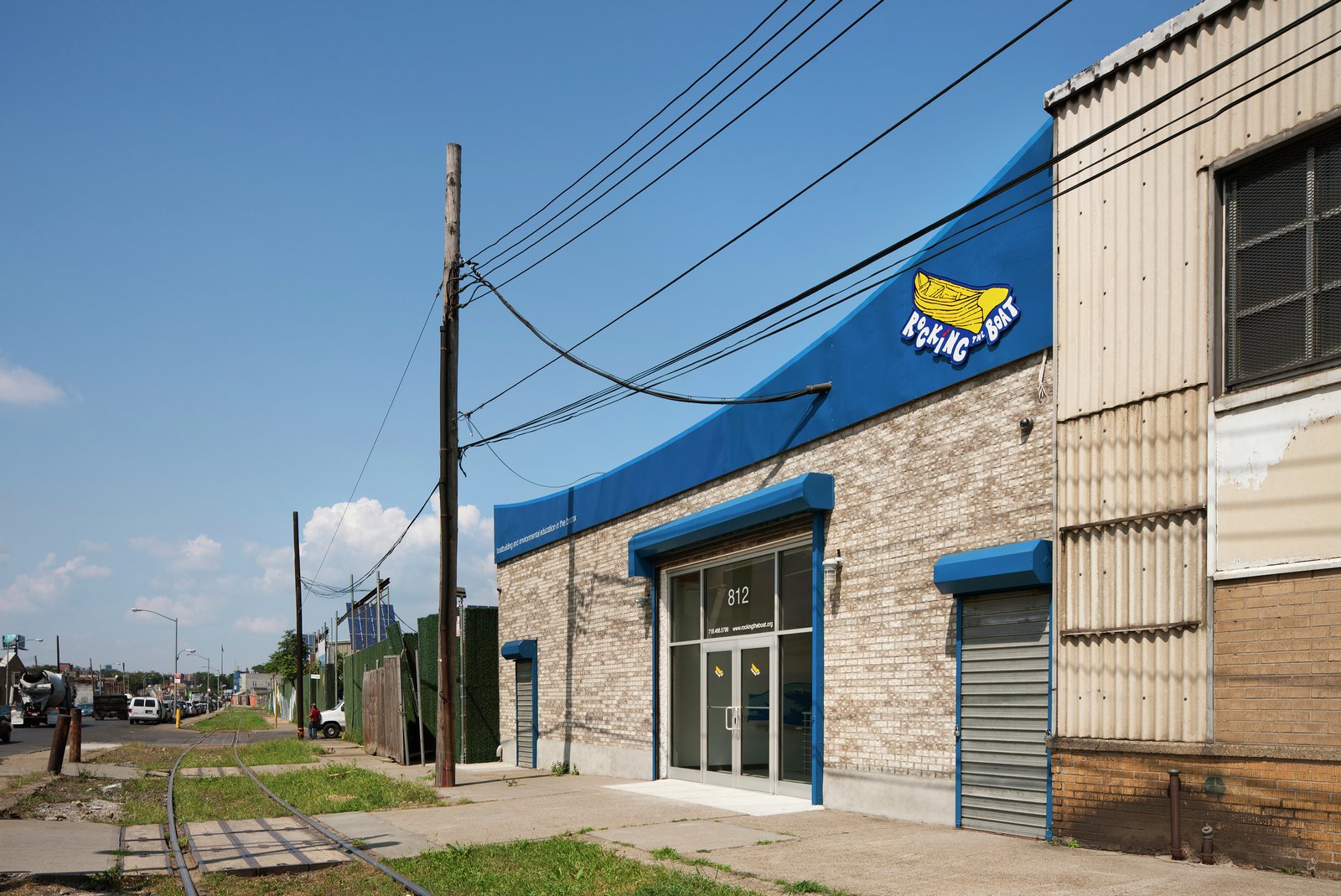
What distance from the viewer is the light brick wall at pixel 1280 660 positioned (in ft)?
29.2

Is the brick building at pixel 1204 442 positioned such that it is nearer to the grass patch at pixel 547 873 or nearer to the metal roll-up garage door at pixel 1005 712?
the metal roll-up garage door at pixel 1005 712

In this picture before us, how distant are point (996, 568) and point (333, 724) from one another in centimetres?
A: 3894

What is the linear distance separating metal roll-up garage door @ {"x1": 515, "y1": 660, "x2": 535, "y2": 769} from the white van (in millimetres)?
52007

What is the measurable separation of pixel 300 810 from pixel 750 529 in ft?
24.3

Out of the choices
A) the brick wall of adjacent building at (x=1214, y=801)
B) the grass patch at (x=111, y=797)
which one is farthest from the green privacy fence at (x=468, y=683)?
the brick wall of adjacent building at (x=1214, y=801)

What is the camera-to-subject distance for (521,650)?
25.2 m

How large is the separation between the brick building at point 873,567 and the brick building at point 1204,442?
0.63m

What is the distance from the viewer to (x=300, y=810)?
1599cm

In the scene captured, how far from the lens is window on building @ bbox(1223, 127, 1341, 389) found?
934cm

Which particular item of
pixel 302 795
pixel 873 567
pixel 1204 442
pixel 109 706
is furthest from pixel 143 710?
pixel 1204 442

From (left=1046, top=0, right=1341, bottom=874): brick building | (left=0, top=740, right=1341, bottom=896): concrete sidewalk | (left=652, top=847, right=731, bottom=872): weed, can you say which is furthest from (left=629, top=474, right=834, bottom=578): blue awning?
(left=652, top=847, right=731, bottom=872): weed

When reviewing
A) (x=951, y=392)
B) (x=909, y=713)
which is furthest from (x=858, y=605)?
(x=951, y=392)

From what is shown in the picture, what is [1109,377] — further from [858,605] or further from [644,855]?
[644,855]

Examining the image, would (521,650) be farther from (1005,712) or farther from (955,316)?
(955,316)
